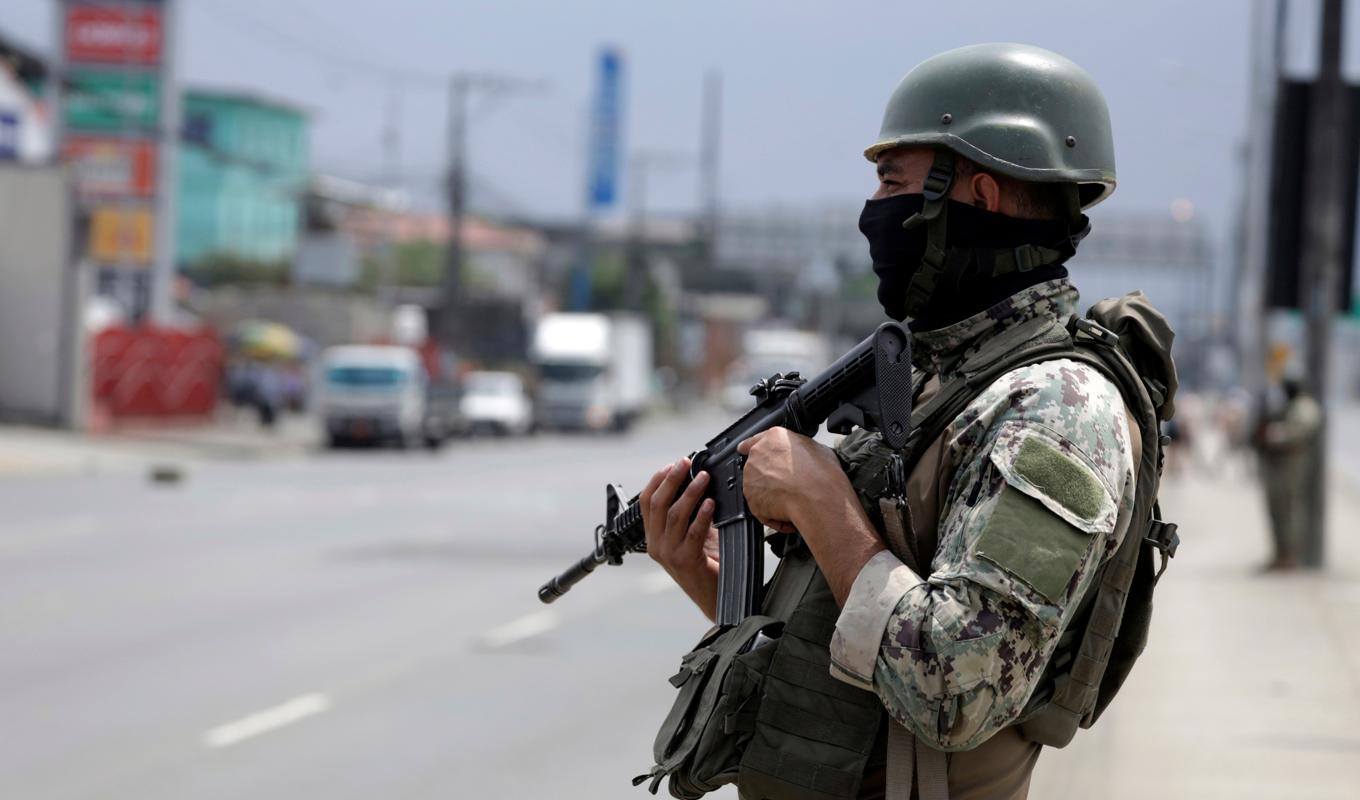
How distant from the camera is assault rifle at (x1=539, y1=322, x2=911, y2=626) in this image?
2537 mm

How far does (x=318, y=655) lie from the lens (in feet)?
35.9

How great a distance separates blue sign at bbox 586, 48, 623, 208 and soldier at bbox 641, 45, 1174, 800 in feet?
296

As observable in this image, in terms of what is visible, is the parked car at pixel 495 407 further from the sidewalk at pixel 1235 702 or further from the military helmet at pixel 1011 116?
the military helmet at pixel 1011 116

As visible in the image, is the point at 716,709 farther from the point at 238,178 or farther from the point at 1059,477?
the point at 238,178

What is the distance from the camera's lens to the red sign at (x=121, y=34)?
42.7 metres

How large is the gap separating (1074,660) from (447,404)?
41094 mm

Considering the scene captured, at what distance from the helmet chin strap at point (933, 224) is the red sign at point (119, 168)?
42.3 meters

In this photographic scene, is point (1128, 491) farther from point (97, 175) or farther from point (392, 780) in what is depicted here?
point (97, 175)

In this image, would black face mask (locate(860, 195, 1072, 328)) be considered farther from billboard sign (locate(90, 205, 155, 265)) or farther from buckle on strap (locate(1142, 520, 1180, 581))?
billboard sign (locate(90, 205, 155, 265))

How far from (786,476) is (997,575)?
340 mm

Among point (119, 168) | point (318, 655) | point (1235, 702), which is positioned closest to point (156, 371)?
point (119, 168)

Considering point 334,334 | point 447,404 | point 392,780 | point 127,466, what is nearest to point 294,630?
point 392,780

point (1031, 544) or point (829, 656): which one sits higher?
point (1031, 544)

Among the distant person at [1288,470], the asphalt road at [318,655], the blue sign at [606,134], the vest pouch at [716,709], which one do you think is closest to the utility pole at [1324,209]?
the distant person at [1288,470]
